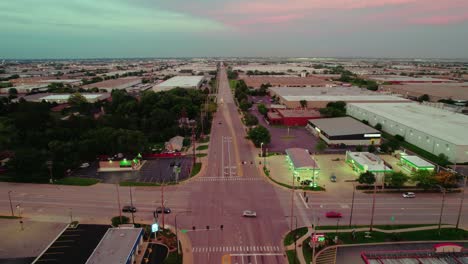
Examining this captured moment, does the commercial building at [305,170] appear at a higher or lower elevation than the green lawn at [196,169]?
higher

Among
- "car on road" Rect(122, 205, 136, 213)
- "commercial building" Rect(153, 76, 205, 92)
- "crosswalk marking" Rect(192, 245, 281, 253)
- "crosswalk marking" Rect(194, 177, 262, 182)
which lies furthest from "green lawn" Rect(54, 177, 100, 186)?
"commercial building" Rect(153, 76, 205, 92)

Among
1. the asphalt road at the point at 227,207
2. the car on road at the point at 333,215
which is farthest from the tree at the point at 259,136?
the car on road at the point at 333,215

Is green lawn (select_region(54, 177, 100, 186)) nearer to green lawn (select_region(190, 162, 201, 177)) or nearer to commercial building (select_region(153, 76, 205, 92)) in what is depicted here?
green lawn (select_region(190, 162, 201, 177))

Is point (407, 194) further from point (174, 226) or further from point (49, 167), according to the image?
point (49, 167)

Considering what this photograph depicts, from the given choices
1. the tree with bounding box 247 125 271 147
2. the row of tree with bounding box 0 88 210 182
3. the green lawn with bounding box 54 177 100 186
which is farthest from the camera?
the tree with bounding box 247 125 271 147

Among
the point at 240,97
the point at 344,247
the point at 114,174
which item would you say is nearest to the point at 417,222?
the point at 344,247

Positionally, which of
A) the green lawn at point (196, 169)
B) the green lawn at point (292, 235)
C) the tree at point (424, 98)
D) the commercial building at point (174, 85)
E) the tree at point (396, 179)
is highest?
the commercial building at point (174, 85)

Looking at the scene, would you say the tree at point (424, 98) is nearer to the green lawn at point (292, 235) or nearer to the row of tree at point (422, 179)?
the row of tree at point (422, 179)
